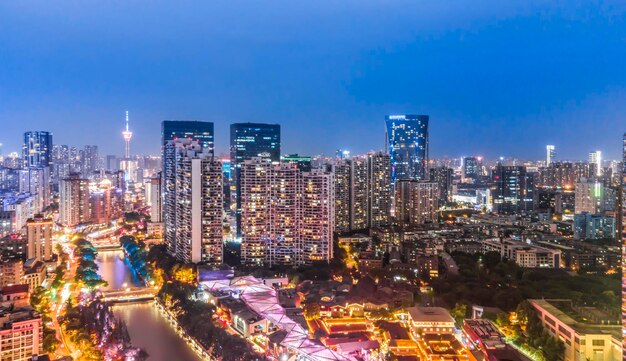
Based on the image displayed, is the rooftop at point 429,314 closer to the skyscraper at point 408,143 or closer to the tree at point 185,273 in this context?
the tree at point 185,273

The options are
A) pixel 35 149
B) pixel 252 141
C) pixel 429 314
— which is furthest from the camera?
pixel 35 149

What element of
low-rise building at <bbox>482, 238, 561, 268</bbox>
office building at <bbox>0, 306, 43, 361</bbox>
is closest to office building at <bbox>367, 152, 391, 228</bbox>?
low-rise building at <bbox>482, 238, 561, 268</bbox>

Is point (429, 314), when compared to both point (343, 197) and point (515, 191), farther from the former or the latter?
point (515, 191)

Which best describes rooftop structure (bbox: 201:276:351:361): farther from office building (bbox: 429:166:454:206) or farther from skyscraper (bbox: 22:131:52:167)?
skyscraper (bbox: 22:131:52:167)

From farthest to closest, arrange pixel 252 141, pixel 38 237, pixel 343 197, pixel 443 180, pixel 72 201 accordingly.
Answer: pixel 443 180 < pixel 252 141 < pixel 72 201 < pixel 343 197 < pixel 38 237

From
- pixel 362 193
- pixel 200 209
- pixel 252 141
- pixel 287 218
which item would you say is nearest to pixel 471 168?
pixel 362 193

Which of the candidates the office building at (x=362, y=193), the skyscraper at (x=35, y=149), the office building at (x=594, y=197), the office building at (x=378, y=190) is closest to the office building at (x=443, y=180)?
the office building at (x=362, y=193)
